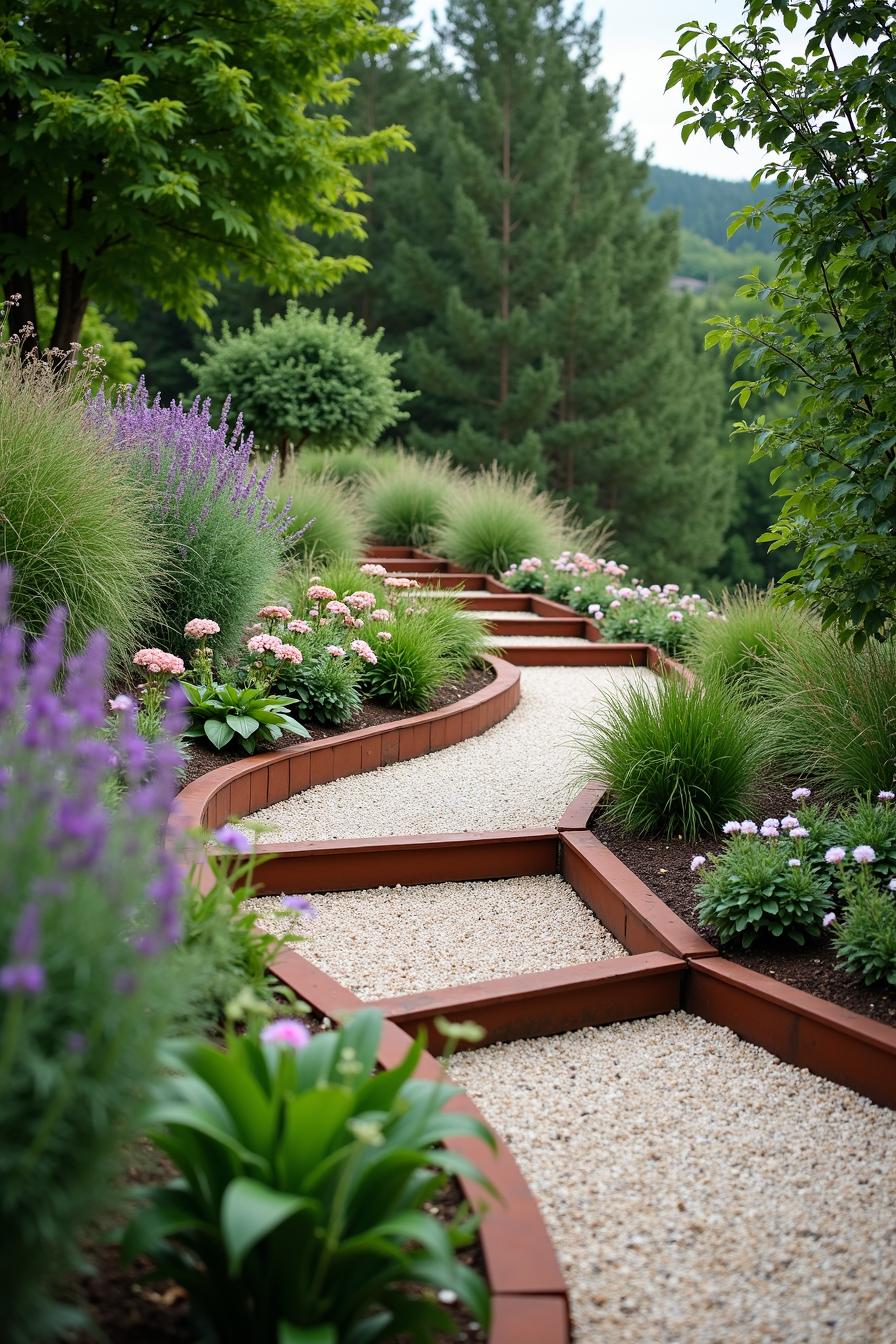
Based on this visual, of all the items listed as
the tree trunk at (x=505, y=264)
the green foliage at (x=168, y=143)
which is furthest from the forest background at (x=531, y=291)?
the green foliage at (x=168, y=143)

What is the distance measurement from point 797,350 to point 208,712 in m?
2.62

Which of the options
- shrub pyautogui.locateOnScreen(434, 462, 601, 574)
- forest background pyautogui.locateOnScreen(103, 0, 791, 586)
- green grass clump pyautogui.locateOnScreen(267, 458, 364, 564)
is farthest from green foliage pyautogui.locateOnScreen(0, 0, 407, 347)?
forest background pyautogui.locateOnScreen(103, 0, 791, 586)

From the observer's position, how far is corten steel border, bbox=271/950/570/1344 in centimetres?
168

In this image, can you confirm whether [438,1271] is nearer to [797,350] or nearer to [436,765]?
[797,350]

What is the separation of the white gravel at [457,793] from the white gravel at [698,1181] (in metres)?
1.31

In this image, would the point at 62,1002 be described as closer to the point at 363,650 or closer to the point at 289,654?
the point at 289,654

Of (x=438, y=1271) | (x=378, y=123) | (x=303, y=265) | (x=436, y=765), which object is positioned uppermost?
(x=378, y=123)

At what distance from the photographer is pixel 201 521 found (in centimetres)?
495

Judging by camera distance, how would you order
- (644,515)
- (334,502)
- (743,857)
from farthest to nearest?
(644,515) → (334,502) → (743,857)

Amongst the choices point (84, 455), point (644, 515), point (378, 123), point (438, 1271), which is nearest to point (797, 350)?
point (84, 455)

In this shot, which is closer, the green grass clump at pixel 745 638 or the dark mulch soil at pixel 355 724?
the dark mulch soil at pixel 355 724

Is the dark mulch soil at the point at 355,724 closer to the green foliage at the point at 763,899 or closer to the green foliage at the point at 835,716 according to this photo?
the green foliage at the point at 763,899

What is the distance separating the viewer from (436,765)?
209 inches

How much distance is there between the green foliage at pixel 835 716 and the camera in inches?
152
